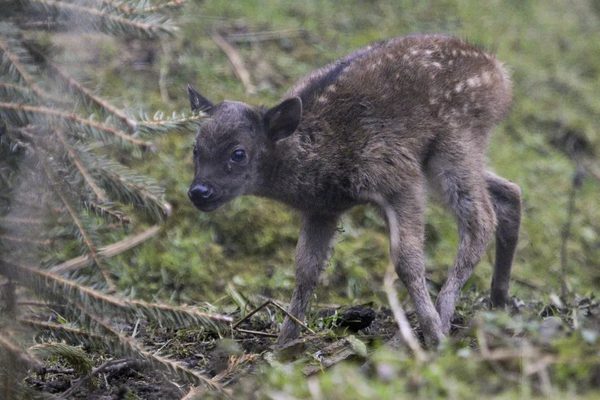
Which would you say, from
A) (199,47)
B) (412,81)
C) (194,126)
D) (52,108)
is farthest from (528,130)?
(52,108)

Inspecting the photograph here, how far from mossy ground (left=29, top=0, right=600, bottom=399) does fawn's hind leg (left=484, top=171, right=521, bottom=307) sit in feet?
0.82

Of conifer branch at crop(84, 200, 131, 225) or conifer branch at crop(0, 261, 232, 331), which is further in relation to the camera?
conifer branch at crop(84, 200, 131, 225)

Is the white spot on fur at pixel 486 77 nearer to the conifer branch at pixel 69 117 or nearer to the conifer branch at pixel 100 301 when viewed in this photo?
the conifer branch at pixel 69 117

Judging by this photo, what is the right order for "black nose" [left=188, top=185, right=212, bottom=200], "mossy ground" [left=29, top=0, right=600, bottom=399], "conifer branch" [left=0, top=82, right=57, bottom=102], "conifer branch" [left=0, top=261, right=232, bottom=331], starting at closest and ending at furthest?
"conifer branch" [left=0, top=261, right=232, bottom=331]
"conifer branch" [left=0, top=82, right=57, bottom=102]
"black nose" [left=188, top=185, right=212, bottom=200]
"mossy ground" [left=29, top=0, right=600, bottom=399]

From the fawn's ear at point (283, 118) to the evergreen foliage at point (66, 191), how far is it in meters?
0.83

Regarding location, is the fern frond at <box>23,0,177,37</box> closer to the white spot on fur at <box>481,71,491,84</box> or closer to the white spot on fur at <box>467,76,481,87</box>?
the white spot on fur at <box>467,76,481,87</box>

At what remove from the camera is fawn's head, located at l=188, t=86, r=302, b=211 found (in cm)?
488

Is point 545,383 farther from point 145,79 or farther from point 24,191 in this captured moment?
point 145,79

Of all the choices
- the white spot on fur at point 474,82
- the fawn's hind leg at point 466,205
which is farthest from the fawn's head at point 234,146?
the white spot on fur at point 474,82

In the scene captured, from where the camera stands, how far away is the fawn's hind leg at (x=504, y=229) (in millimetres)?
5465

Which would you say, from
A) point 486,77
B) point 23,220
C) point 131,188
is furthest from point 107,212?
point 486,77

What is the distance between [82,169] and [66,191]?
0.48 ft

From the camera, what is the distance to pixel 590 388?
2662mm

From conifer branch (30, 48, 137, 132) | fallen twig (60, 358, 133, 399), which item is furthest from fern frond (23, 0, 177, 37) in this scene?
fallen twig (60, 358, 133, 399)
